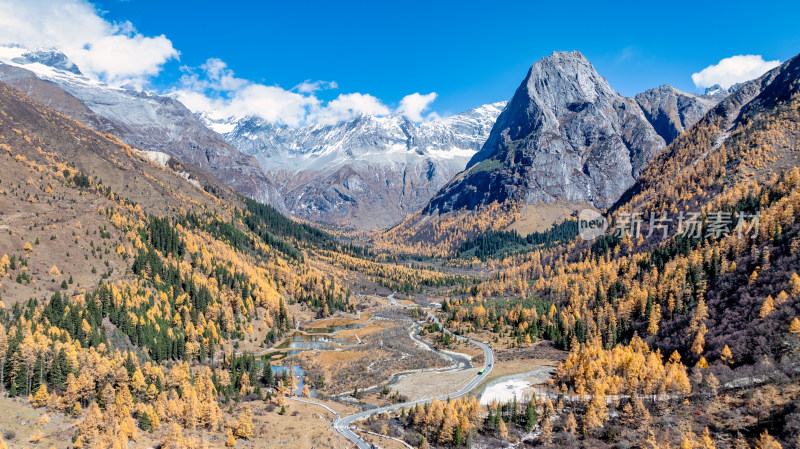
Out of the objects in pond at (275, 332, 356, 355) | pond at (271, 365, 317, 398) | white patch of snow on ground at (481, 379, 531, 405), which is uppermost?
pond at (275, 332, 356, 355)

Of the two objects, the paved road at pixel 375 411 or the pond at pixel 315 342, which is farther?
the pond at pixel 315 342

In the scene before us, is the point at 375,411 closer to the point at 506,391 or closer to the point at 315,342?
the point at 506,391

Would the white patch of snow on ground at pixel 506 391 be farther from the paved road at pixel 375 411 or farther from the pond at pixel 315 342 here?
the pond at pixel 315 342

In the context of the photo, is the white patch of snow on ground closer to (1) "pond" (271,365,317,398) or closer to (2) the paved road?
(2) the paved road

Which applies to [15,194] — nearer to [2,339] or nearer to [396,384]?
[2,339]

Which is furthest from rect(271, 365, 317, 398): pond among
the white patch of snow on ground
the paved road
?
the white patch of snow on ground

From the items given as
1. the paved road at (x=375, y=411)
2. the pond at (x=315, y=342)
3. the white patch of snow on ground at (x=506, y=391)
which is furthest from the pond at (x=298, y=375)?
the white patch of snow on ground at (x=506, y=391)

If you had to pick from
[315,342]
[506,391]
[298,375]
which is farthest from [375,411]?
[315,342]

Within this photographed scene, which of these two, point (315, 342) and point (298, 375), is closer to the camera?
point (298, 375)

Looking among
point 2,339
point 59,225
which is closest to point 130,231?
point 59,225

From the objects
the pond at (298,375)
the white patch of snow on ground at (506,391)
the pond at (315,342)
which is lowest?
the white patch of snow on ground at (506,391)

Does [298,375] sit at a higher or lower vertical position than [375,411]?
higher

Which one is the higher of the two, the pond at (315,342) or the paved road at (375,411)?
the pond at (315,342)
